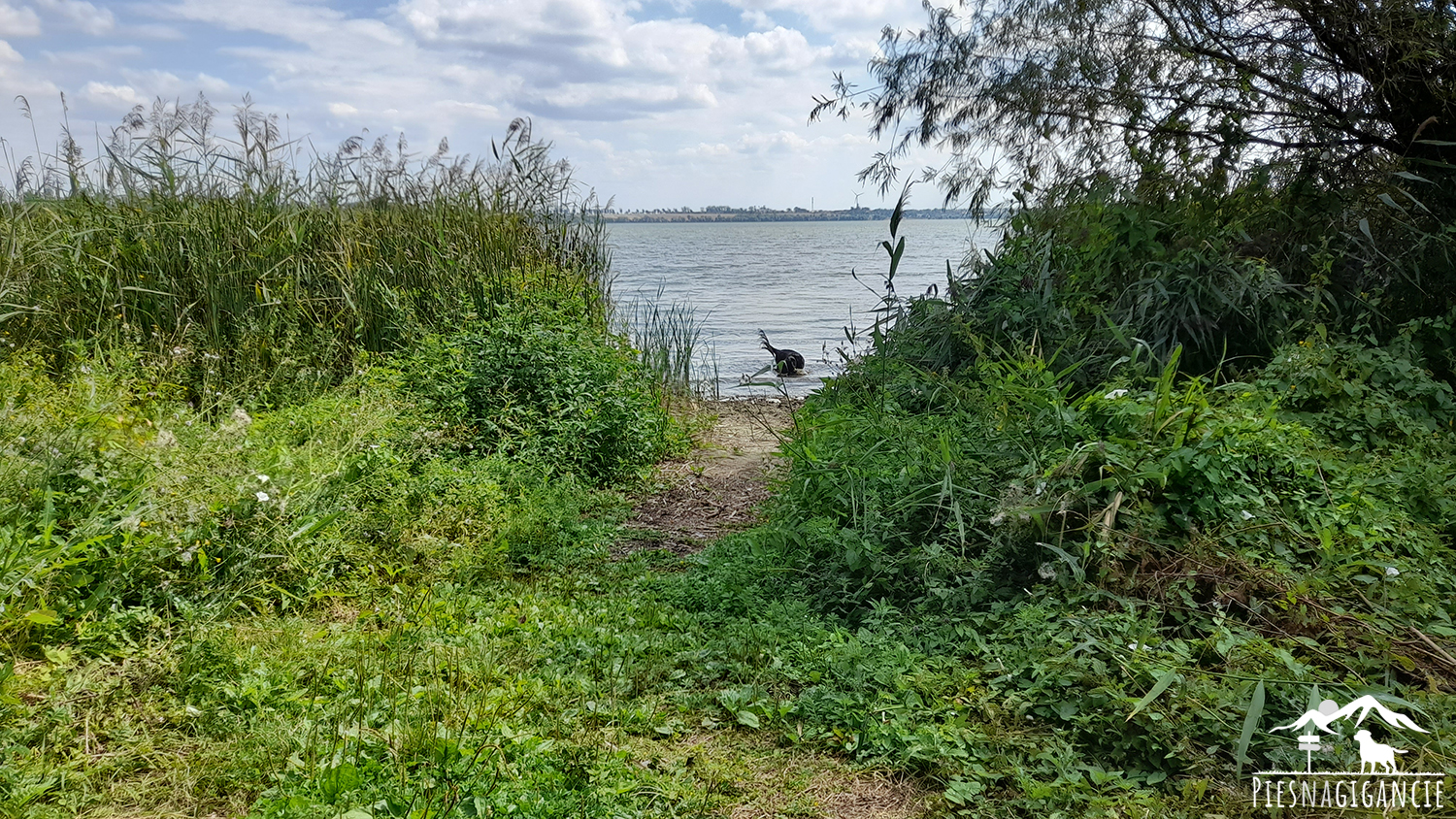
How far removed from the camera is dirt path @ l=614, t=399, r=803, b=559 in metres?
5.14

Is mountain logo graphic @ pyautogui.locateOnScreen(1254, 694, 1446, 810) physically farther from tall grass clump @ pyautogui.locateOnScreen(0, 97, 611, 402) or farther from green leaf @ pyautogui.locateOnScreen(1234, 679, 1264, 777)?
tall grass clump @ pyautogui.locateOnScreen(0, 97, 611, 402)

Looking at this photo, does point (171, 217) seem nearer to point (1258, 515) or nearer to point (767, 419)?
point (767, 419)

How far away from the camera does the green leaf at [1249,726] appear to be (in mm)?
2387

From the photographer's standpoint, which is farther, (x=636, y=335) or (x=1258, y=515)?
(x=636, y=335)

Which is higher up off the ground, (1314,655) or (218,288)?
(218,288)

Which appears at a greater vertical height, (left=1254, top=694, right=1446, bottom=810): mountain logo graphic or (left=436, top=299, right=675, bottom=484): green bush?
(left=436, top=299, right=675, bottom=484): green bush

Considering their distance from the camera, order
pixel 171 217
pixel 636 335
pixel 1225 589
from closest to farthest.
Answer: pixel 1225 589, pixel 171 217, pixel 636 335

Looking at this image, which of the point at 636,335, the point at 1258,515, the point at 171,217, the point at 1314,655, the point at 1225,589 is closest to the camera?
the point at 1314,655

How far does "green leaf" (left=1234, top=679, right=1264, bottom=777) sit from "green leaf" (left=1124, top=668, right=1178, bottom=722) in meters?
0.22

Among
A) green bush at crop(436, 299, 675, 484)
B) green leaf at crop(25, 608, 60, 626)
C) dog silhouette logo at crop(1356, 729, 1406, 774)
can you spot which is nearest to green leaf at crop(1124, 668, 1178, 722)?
dog silhouette logo at crop(1356, 729, 1406, 774)

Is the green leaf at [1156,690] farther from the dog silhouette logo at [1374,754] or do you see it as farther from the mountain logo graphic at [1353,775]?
the dog silhouette logo at [1374,754]

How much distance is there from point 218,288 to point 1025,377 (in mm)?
5858

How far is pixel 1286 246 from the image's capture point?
5793 millimetres

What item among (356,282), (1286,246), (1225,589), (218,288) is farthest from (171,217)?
(1286,246)
